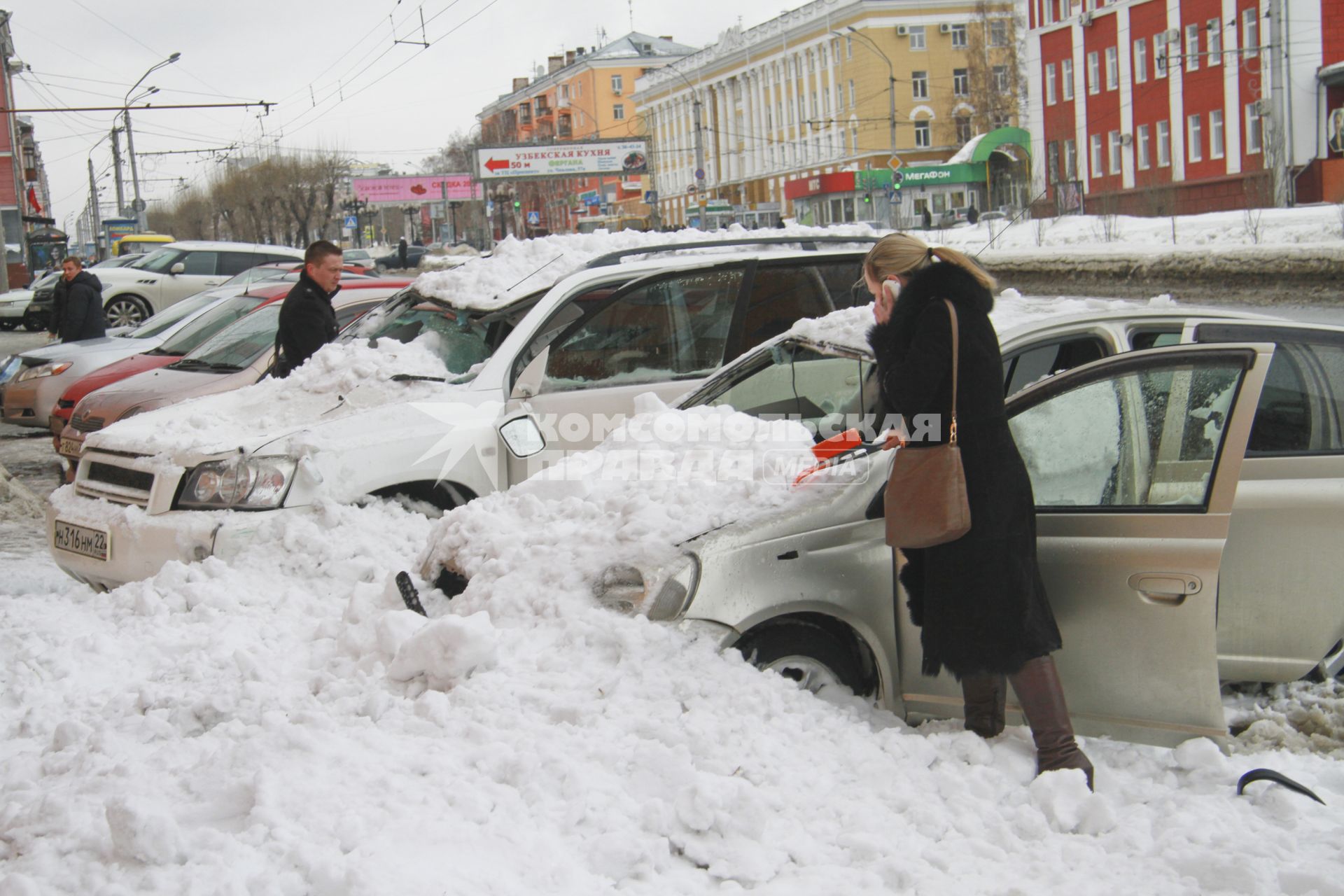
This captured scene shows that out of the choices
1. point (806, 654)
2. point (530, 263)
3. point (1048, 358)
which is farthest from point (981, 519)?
point (530, 263)

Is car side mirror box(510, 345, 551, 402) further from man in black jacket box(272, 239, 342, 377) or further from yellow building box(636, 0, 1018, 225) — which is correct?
yellow building box(636, 0, 1018, 225)

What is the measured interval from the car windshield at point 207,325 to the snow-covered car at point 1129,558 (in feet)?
26.4

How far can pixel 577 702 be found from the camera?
3.73m

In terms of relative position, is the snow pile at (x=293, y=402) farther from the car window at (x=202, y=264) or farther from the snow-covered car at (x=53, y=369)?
the car window at (x=202, y=264)

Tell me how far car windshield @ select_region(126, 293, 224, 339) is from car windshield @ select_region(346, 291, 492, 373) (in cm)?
653

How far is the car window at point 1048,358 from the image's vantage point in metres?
4.96

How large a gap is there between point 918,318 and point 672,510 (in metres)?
1.06

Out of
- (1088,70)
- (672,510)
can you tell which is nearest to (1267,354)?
(672,510)

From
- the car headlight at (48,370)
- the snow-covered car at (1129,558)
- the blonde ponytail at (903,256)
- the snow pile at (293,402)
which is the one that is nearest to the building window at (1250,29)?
the car headlight at (48,370)

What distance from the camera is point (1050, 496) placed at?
409 centimetres

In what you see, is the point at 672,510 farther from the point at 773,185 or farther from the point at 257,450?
the point at 773,185

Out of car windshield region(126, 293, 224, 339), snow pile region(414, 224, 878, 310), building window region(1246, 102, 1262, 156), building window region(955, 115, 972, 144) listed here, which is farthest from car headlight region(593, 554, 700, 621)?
building window region(955, 115, 972, 144)

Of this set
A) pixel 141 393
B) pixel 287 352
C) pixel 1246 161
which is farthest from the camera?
pixel 1246 161

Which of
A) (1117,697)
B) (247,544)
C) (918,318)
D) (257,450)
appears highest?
(918,318)
